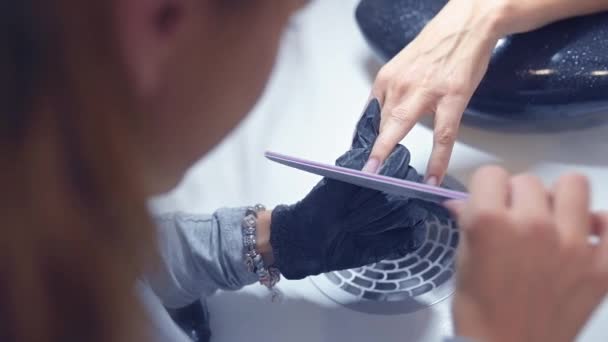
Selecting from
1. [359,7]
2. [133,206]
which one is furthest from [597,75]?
[133,206]

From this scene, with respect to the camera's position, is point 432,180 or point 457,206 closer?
→ point 457,206

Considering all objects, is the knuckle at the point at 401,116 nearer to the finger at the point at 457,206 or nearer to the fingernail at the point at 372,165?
the fingernail at the point at 372,165

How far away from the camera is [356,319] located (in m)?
0.50

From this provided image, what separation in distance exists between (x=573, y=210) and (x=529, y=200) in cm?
3

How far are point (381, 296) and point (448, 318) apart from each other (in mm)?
59

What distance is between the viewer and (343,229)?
516mm

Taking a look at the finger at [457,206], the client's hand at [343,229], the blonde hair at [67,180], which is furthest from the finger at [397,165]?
the blonde hair at [67,180]

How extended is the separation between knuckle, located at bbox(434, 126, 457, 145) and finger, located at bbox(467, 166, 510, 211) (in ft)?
0.59

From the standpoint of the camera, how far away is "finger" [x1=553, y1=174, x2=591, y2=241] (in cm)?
35

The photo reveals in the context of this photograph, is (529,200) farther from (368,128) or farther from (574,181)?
(368,128)

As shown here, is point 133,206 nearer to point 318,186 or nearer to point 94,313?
point 94,313

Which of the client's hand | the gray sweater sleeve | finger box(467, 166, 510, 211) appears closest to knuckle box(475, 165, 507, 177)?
finger box(467, 166, 510, 211)

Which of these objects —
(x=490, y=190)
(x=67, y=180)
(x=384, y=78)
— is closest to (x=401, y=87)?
(x=384, y=78)

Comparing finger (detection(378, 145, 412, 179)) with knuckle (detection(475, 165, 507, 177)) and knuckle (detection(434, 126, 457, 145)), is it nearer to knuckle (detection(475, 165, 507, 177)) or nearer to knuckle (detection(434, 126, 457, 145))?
knuckle (detection(434, 126, 457, 145))
